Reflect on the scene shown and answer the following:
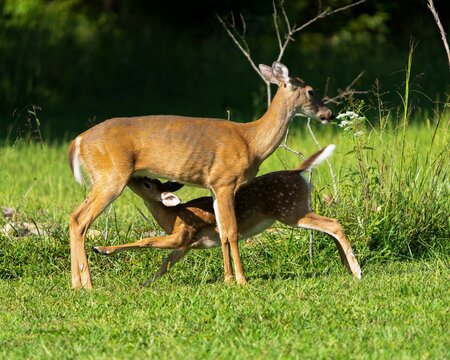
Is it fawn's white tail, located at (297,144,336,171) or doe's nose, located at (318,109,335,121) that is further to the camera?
doe's nose, located at (318,109,335,121)

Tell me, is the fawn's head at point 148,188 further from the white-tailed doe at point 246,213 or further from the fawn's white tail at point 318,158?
the fawn's white tail at point 318,158

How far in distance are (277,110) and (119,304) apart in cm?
183

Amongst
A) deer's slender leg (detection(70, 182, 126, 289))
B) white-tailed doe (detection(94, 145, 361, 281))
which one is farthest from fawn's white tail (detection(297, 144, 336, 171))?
deer's slender leg (detection(70, 182, 126, 289))

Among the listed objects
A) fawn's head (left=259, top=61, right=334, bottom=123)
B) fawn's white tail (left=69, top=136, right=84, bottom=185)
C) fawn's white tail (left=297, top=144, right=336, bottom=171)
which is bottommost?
fawn's white tail (left=297, top=144, right=336, bottom=171)

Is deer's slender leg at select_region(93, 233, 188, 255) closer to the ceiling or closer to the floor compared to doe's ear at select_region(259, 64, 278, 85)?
closer to the floor

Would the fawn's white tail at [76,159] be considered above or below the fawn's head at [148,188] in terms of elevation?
above

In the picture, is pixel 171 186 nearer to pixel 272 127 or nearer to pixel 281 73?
pixel 272 127

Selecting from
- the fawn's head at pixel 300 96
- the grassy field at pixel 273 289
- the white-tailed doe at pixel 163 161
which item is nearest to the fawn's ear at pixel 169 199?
the white-tailed doe at pixel 163 161

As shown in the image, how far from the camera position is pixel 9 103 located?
19.1 meters

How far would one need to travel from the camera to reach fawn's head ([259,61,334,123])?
7945mm

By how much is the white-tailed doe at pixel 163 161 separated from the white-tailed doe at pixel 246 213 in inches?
7.7

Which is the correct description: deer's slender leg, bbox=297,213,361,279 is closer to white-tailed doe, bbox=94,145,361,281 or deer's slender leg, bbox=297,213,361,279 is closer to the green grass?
white-tailed doe, bbox=94,145,361,281

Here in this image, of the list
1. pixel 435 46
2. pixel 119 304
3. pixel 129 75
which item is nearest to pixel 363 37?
pixel 435 46

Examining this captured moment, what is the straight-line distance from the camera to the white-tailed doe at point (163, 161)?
24.7 ft
